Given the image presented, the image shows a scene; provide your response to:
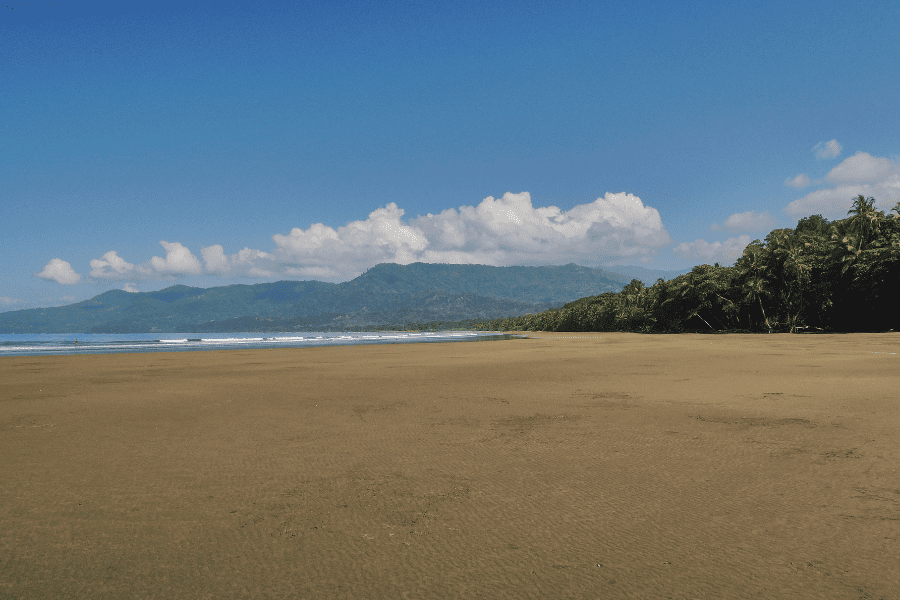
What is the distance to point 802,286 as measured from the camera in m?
42.8

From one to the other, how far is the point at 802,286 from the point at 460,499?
49.0 metres

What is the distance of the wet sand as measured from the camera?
3307 mm

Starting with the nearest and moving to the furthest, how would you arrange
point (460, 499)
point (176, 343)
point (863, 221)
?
point (460, 499) < point (863, 221) < point (176, 343)

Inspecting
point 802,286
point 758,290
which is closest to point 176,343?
point 758,290

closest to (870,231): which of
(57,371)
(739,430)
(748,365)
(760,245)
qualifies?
(760,245)

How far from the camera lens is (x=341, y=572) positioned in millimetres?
3398

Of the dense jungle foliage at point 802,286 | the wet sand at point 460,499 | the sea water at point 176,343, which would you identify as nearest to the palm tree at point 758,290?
the dense jungle foliage at point 802,286

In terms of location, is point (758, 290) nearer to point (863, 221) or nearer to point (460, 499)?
point (863, 221)

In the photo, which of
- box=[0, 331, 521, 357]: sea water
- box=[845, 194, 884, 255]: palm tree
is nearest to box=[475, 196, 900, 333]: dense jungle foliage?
box=[845, 194, 884, 255]: palm tree

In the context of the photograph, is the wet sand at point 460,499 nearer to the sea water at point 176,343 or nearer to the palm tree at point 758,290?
the sea water at point 176,343

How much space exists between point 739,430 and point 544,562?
547 centimetres

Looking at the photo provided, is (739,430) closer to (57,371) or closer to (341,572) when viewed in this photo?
(341,572)

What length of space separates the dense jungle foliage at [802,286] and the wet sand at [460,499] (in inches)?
1426

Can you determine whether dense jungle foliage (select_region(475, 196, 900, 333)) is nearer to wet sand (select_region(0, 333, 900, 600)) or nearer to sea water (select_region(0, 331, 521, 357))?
sea water (select_region(0, 331, 521, 357))
